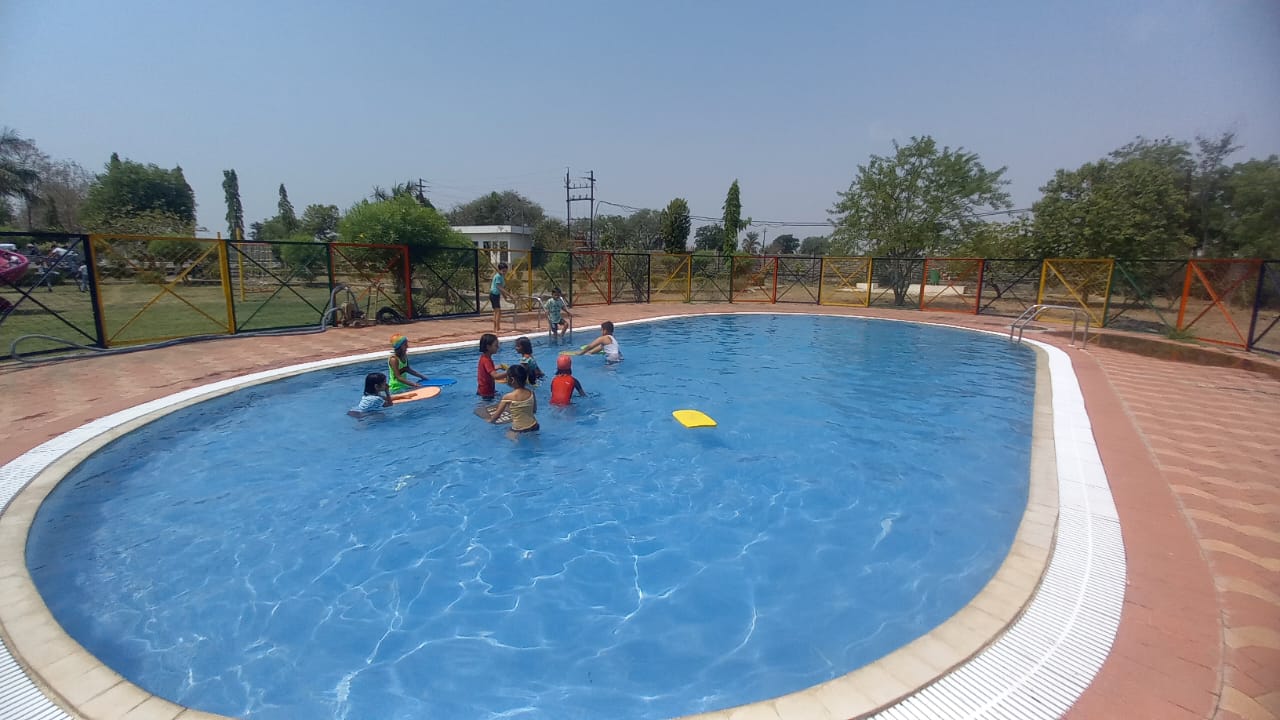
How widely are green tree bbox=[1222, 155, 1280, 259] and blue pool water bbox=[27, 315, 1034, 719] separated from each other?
3106 cm

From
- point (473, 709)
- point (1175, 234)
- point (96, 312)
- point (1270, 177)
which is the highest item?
point (1270, 177)

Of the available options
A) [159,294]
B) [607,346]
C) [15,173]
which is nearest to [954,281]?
[607,346]

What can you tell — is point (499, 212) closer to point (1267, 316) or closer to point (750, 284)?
point (750, 284)

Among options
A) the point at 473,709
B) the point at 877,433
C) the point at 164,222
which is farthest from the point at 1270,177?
the point at 164,222

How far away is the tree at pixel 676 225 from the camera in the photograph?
47.5 m

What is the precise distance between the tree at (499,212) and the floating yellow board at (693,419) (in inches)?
2992

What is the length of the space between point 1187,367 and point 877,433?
8.69m

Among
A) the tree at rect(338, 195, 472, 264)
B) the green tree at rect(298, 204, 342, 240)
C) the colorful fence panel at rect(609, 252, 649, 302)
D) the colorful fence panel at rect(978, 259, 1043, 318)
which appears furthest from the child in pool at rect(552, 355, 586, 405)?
the green tree at rect(298, 204, 342, 240)

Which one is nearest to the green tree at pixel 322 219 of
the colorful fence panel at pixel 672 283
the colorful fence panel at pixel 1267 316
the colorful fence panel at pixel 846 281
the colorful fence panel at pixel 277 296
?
the colorful fence panel at pixel 277 296

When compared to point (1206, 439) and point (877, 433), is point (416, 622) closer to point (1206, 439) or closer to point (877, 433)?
point (877, 433)

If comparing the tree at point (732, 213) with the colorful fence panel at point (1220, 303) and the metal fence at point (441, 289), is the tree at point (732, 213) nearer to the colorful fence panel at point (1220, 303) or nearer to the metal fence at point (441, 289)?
the metal fence at point (441, 289)

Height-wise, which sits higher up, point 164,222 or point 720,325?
point 164,222

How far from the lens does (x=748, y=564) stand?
16.4 ft

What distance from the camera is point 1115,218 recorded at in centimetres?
2297
